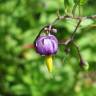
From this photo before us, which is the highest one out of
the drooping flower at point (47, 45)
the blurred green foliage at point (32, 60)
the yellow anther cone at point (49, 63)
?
the drooping flower at point (47, 45)

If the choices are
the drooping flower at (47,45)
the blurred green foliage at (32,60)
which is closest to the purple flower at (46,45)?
the drooping flower at (47,45)

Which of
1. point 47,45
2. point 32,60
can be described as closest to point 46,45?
point 47,45

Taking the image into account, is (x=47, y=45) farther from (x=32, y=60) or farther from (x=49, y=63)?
(x=32, y=60)

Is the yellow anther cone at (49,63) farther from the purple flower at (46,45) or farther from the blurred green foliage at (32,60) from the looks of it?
the blurred green foliage at (32,60)

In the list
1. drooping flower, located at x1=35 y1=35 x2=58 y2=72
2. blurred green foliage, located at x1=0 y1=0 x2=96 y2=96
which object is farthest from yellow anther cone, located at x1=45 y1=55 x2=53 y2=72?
blurred green foliage, located at x1=0 y1=0 x2=96 y2=96

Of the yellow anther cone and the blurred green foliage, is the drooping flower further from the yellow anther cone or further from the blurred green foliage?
the blurred green foliage

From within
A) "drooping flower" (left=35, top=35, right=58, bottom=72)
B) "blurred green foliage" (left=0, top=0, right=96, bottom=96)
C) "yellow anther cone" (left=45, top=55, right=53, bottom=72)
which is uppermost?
"drooping flower" (left=35, top=35, right=58, bottom=72)
